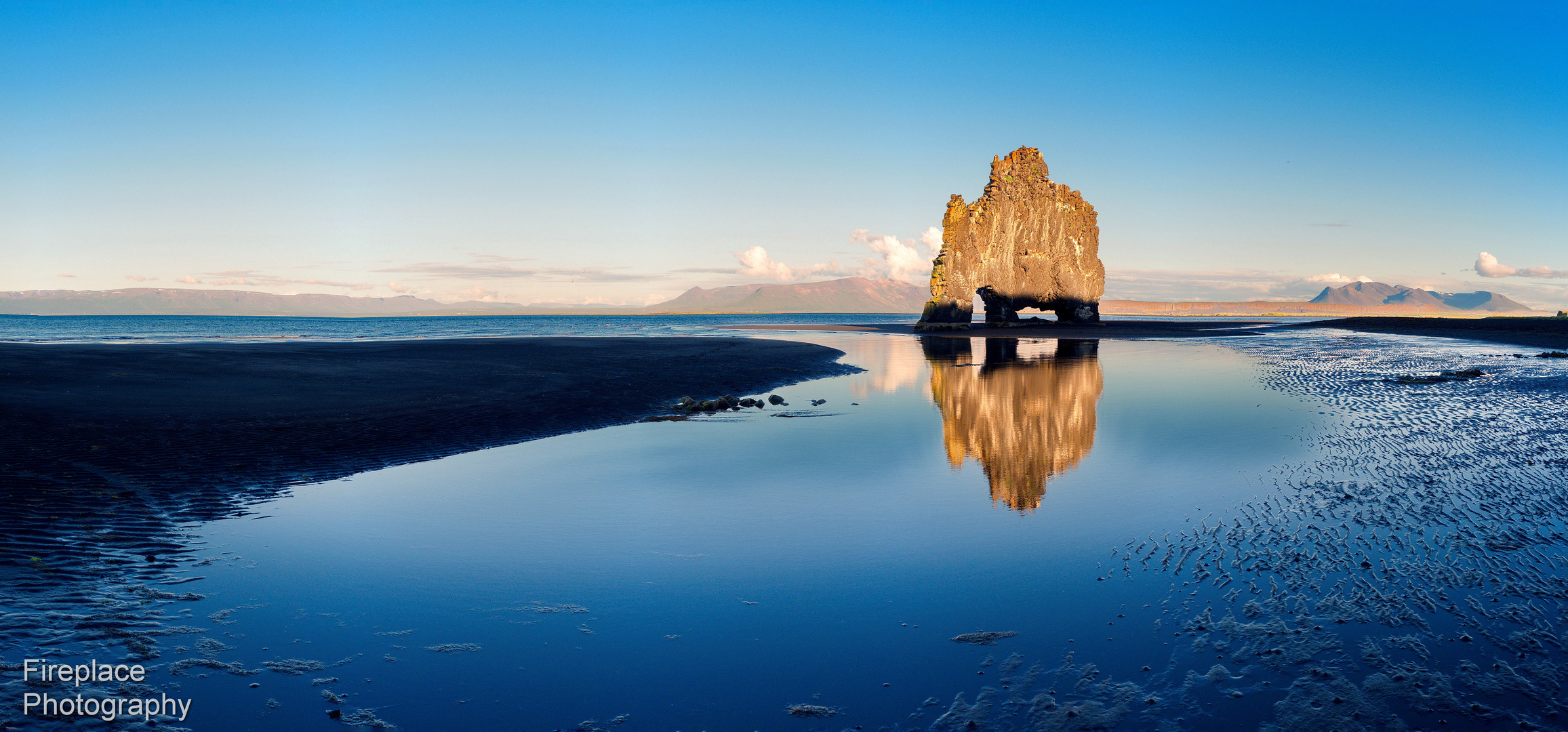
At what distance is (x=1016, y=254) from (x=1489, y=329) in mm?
45141

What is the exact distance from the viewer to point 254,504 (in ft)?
30.6

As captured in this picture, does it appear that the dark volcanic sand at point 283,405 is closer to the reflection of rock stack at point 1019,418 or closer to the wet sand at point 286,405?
the wet sand at point 286,405

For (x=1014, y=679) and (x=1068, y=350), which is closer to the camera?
(x=1014, y=679)

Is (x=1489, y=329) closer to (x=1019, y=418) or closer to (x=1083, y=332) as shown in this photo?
(x=1083, y=332)

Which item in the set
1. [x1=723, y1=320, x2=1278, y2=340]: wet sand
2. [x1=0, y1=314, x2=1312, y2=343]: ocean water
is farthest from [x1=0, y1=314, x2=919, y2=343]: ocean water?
[x1=723, y1=320, x2=1278, y2=340]: wet sand

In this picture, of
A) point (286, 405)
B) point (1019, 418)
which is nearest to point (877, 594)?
point (1019, 418)

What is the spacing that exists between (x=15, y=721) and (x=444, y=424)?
11.5 m

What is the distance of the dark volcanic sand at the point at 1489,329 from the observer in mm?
54688

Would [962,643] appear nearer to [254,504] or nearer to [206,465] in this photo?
[254,504]

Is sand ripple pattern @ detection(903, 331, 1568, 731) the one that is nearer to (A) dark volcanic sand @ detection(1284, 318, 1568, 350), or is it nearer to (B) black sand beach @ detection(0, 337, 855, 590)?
(B) black sand beach @ detection(0, 337, 855, 590)

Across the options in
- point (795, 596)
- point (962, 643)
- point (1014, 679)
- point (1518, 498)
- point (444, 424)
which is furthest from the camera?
point (444, 424)

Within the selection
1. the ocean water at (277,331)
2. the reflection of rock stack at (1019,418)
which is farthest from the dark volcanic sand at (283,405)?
the ocean water at (277,331)

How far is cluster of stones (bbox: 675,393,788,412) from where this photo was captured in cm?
1908

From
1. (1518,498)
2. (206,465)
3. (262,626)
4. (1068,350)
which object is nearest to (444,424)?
(206,465)
